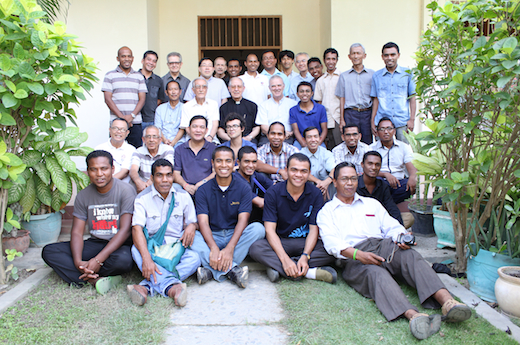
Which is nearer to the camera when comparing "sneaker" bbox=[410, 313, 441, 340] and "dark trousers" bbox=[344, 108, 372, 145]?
"sneaker" bbox=[410, 313, 441, 340]

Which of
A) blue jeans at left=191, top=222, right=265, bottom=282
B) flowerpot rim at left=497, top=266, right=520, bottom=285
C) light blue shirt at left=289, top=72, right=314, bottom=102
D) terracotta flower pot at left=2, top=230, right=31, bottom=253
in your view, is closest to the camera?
flowerpot rim at left=497, top=266, right=520, bottom=285

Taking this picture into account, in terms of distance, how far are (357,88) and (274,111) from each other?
4.19ft

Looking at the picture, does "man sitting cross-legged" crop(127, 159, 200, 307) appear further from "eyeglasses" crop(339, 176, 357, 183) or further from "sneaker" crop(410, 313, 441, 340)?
"sneaker" crop(410, 313, 441, 340)

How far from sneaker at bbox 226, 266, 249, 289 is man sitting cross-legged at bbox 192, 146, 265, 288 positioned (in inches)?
3.0

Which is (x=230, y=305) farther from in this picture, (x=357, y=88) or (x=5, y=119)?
(x=357, y=88)

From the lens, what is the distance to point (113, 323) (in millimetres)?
2703

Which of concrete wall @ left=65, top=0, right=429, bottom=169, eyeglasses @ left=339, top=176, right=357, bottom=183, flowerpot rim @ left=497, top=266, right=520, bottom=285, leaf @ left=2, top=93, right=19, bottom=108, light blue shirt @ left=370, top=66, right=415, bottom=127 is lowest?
flowerpot rim @ left=497, top=266, right=520, bottom=285

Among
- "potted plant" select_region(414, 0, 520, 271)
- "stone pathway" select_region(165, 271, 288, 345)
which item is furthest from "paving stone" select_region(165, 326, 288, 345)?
"potted plant" select_region(414, 0, 520, 271)

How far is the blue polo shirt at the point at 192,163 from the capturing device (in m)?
4.67

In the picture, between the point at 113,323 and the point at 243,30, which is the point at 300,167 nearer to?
the point at 113,323

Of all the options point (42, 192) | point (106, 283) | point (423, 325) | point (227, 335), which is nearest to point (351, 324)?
point (423, 325)

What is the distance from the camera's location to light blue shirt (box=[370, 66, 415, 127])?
5496 mm

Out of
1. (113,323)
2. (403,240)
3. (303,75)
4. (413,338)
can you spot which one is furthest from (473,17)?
(303,75)

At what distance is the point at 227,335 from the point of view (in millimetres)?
2586
